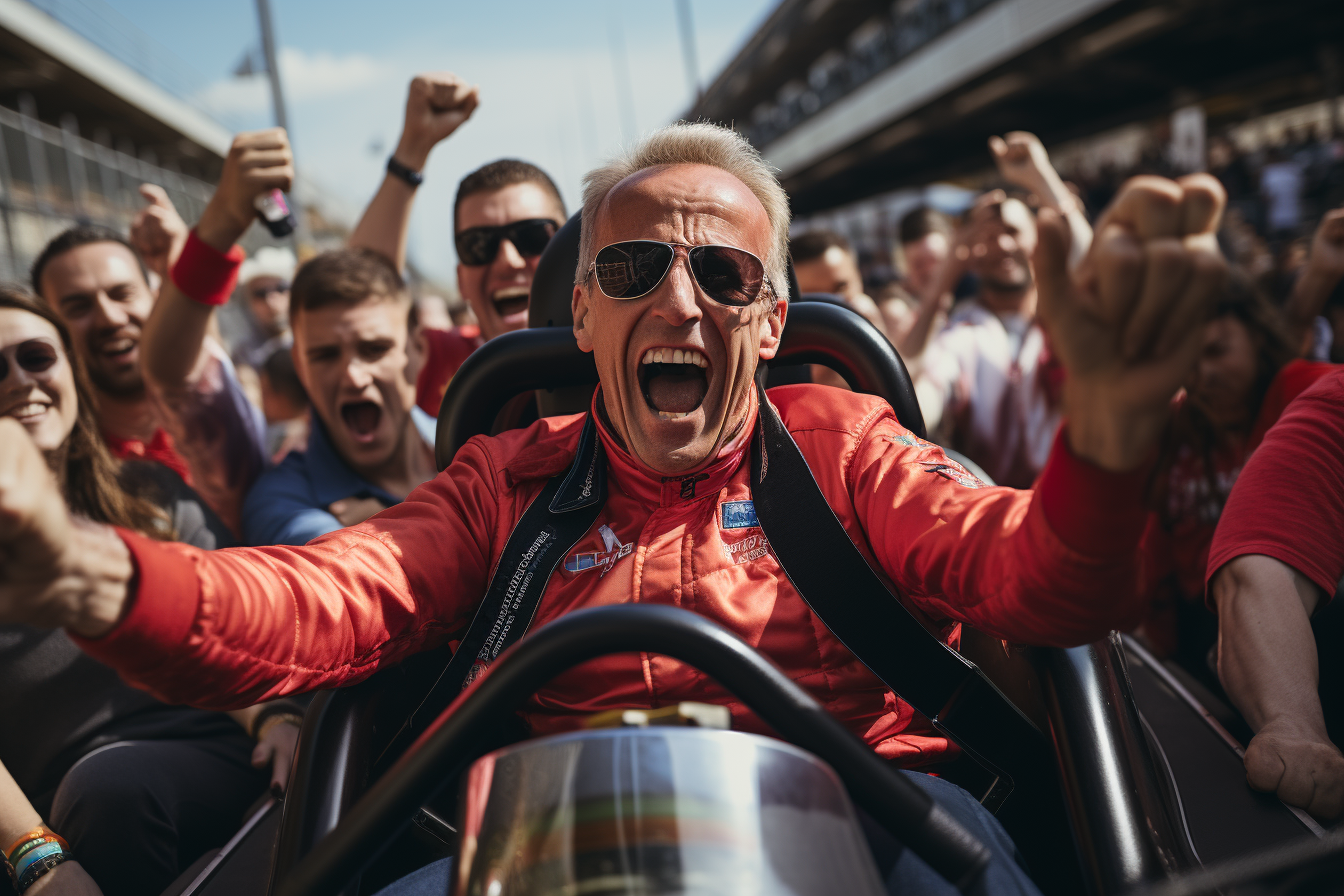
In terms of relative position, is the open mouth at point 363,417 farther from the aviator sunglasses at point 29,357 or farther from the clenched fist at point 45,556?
the clenched fist at point 45,556

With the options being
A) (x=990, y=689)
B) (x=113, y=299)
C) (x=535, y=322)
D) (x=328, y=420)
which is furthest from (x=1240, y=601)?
(x=113, y=299)

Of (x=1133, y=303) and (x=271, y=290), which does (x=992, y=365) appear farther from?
(x=271, y=290)

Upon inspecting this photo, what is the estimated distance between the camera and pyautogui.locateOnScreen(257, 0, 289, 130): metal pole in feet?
25.7

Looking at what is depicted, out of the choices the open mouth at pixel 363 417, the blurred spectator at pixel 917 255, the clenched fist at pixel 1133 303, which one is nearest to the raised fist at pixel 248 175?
the open mouth at pixel 363 417

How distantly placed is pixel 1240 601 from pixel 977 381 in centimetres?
237

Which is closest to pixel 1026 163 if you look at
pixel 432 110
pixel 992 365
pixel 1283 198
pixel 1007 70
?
pixel 992 365

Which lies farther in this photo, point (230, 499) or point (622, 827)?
point (230, 499)

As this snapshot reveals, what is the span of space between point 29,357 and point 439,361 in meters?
1.45

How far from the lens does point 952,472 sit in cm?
157

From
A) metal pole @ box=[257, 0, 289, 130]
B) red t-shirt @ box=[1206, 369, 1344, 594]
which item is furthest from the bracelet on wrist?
metal pole @ box=[257, 0, 289, 130]

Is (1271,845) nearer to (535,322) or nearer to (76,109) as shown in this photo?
(535,322)

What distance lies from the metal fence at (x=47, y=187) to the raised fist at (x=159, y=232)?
7.61 meters

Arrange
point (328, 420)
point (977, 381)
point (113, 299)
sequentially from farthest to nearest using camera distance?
point (977, 381), point (113, 299), point (328, 420)

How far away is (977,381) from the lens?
4.09m
